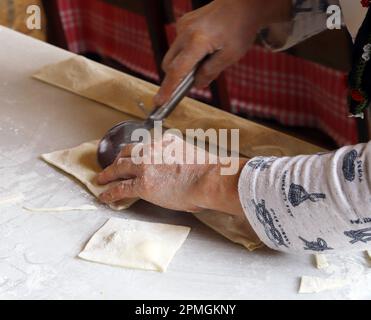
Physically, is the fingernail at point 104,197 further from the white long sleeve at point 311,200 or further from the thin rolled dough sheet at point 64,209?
the white long sleeve at point 311,200

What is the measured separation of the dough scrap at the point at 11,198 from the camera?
0.85 meters

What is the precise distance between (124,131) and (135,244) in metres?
0.23

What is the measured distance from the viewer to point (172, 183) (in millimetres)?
793

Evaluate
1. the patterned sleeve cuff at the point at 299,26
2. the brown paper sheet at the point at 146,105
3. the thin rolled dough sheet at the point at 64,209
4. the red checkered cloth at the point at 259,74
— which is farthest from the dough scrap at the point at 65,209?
the red checkered cloth at the point at 259,74

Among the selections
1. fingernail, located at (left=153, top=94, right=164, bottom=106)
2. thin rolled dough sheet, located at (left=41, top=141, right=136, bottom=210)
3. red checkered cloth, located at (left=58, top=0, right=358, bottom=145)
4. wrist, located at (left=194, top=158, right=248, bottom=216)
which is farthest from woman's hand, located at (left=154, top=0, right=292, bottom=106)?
red checkered cloth, located at (left=58, top=0, right=358, bottom=145)

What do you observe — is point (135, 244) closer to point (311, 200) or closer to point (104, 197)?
point (104, 197)

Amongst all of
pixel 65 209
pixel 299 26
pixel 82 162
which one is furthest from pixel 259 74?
pixel 65 209

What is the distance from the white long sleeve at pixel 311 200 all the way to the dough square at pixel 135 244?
12cm

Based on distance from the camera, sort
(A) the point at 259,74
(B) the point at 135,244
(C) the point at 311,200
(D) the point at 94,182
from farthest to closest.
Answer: (A) the point at 259,74 < (D) the point at 94,182 < (B) the point at 135,244 < (C) the point at 311,200

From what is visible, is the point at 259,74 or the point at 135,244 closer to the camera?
Result: the point at 135,244

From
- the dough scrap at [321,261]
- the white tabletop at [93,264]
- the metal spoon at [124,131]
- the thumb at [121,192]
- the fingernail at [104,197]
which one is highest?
the metal spoon at [124,131]
